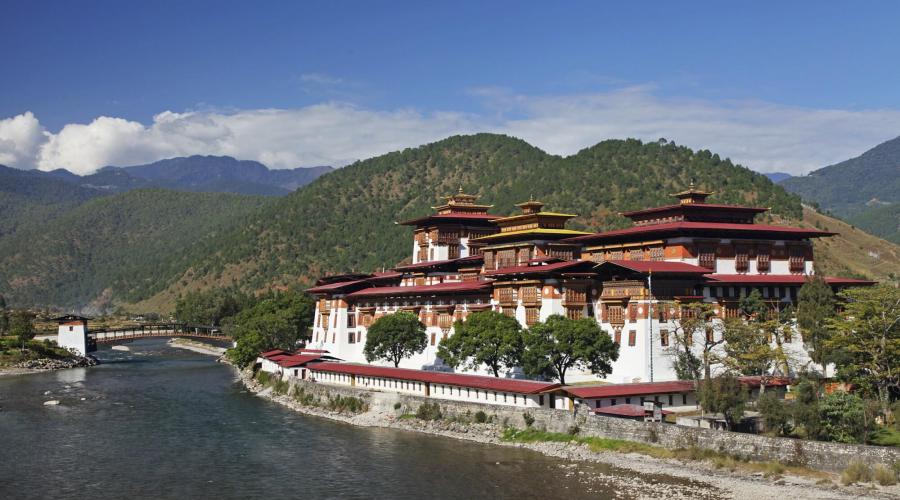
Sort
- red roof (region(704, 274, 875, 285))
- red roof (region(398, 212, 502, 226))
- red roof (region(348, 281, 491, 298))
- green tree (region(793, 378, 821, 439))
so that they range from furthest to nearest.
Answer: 1. red roof (region(398, 212, 502, 226))
2. red roof (region(348, 281, 491, 298))
3. red roof (region(704, 274, 875, 285))
4. green tree (region(793, 378, 821, 439))

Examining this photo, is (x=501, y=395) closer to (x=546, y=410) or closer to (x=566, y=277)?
(x=546, y=410)

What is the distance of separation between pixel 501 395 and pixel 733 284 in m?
23.3

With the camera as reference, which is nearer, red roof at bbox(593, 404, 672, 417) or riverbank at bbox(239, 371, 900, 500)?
riverbank at bbox(239, 371, 900, 500)

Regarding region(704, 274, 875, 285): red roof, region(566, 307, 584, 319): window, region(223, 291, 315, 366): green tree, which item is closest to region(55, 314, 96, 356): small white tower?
region(223, 291, 315, 366): green tree

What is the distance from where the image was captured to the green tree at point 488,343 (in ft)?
249

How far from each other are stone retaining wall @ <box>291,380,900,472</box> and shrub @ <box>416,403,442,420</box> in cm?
40

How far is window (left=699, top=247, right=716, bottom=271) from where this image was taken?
3297 inches

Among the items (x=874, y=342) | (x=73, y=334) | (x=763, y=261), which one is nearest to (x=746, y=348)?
(x=874, y=342)

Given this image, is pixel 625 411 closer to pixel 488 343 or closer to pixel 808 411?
pixel 808 411

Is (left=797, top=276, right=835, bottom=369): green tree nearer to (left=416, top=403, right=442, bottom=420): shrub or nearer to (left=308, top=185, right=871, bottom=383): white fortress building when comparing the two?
(left=308, top=185, right=871, bottom=383): white fortress building

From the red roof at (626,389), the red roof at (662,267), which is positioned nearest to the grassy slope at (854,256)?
the red roof at (662,267)

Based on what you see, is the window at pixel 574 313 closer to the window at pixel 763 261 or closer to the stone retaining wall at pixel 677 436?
the stone retaining wall at pixel 677 436

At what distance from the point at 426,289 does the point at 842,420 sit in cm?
5088

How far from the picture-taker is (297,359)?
331 feet
